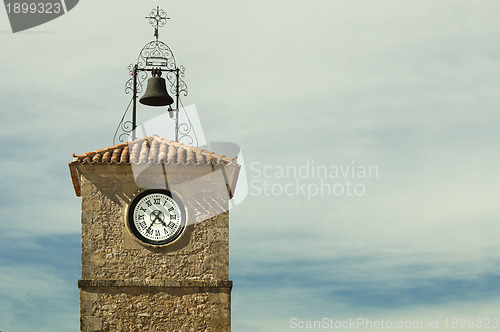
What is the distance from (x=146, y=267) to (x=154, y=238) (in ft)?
1.99

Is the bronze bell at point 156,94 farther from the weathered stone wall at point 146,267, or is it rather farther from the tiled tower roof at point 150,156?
the weathered stone wall at point 146,267

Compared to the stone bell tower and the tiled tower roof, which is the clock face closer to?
the stone bell tower

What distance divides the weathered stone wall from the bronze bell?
209 centimetres

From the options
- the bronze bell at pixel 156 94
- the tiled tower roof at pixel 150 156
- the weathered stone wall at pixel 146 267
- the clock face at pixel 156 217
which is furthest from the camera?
the bronze bell at pixel 156 94

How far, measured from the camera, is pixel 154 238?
18.8 m

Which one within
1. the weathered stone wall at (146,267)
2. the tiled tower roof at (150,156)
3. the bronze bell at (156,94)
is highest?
the bronze bell at (156,94)

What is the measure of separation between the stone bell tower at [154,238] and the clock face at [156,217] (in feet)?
0.07

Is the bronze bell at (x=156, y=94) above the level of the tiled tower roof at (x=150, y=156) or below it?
above

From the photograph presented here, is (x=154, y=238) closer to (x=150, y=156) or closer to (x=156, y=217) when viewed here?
(x=156, y=217)

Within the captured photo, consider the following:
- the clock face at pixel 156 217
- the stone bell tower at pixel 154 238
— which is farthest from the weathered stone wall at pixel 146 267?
the clock face at pixel 156 217

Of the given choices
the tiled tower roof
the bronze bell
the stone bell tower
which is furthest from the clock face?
the bronze bell

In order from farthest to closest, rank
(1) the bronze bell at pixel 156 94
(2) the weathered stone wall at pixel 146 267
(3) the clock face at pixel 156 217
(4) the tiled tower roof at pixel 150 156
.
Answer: (1) the bronze bell at pixel 156 94, (4) the tiled tower roof at pixel 150 156, (3) the clock face at pixel 156 217, (2) the weathered stone wall at pixel 146 267

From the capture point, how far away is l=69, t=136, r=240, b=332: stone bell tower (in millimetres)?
18312

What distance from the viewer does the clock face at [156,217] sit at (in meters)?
18.8
